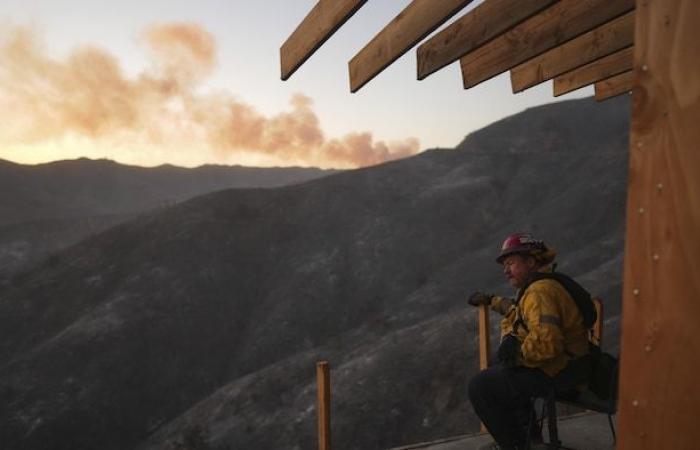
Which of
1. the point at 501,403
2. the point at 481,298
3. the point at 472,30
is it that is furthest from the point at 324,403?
the point at 472,30

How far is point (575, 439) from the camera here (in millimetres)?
5133

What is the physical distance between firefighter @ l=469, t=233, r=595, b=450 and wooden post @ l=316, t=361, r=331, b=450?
115 cm

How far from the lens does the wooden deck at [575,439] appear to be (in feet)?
16.3

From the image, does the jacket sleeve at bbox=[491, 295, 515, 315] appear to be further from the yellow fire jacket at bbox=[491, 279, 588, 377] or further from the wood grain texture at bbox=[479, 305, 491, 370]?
the wood grain texture at bbox=[479, 305, 491, 370]

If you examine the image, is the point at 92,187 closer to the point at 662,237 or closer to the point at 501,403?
the point at 501,403

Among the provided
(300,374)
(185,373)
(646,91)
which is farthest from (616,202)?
(646,91)

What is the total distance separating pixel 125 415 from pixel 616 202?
31058 mm

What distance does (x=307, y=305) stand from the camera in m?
31.9

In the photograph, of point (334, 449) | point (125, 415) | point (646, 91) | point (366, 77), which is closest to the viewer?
point (646, 91)

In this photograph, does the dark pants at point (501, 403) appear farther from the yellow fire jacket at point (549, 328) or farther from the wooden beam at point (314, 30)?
the wooden beam at point (314, 30)

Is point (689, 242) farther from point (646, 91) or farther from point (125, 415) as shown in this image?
point (125, 415)

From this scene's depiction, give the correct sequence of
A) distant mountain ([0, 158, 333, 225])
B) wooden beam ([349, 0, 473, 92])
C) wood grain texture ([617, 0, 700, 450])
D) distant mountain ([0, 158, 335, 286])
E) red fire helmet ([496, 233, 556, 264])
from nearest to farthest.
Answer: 1. wood grain texture ([617, 0, 700, 450])
2. wooden beam ([349, 0, 473, 92])
3. red fire helmet ([496, 233, 556, 264])
4. distant mountain ([0, 158, 335, 286])
5. distant mountain ([0, 158, 333, 225])

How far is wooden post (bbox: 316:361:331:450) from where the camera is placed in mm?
4223

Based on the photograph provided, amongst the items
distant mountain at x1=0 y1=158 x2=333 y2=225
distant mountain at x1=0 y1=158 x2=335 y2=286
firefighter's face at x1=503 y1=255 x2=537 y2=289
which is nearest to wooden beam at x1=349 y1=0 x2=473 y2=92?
firefighter's face at x1=503 y1=255 x2=537 y2=289
